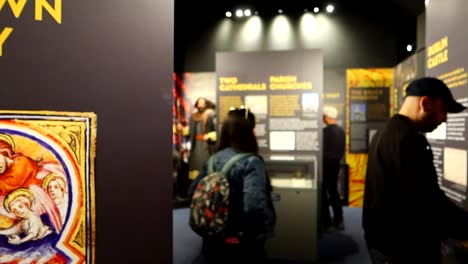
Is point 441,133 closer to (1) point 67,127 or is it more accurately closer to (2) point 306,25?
(1) point 67,127

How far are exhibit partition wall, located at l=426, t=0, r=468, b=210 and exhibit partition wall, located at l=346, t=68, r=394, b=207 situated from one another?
464 cm

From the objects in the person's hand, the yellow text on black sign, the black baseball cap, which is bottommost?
the person's hand

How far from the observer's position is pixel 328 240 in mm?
5777

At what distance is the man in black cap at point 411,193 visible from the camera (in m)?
2.05

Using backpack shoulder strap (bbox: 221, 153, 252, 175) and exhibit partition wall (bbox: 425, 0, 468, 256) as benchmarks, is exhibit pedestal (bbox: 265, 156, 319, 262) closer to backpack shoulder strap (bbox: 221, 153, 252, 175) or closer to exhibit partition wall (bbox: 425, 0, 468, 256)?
exhibit partition wall (bbox: 425, 0, 468, 256)

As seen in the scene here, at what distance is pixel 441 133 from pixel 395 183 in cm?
101

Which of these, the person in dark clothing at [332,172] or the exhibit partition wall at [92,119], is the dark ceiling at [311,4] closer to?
the person in dark clothing at [332,172]

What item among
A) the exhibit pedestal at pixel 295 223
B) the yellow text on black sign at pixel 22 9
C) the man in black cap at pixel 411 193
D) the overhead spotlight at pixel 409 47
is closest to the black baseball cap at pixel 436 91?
the man in black cap at pixel 411 193

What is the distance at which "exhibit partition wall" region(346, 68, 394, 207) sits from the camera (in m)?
7.70

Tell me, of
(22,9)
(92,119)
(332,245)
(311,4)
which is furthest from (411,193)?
(311,4)

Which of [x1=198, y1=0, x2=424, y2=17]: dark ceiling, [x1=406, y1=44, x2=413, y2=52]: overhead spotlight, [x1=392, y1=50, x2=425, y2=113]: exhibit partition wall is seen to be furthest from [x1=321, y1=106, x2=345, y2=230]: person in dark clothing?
[x1=198, y1=0, x2=424, y2=17]: dark ceiling

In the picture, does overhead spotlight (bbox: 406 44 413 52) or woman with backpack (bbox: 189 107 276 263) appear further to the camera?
overhead spotlight (bbox: 406 44 413 52)

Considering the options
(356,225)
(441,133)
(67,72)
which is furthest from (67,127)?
(356,225)

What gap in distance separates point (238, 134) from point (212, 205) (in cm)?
48
